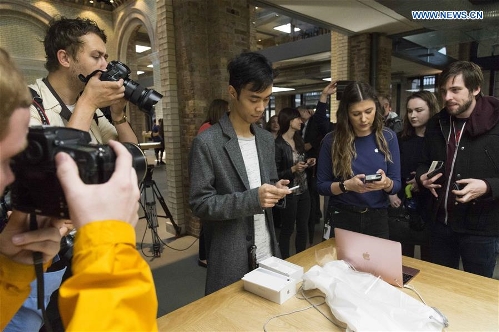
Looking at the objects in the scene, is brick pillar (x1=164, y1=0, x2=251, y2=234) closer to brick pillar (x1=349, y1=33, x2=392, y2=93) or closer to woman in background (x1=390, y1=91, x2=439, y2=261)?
woman in background (x1=390, y1=91, x2=439, y2=261)

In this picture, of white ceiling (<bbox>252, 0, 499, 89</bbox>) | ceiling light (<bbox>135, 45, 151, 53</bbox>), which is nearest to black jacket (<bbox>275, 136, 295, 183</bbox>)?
white ceiling (<bbox>252, 0, 499, 89</bbox>)

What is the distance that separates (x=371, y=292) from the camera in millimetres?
1073

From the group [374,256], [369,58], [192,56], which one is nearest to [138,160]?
[374,256]

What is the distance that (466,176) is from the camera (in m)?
1.72

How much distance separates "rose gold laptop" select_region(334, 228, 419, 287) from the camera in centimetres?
118

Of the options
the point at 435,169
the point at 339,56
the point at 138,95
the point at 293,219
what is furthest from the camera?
the point at 339,56

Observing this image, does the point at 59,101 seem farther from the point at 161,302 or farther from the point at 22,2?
the point at 22,2

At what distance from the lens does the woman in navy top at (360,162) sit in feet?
6.01

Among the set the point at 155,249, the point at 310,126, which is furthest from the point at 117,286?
the point at 310,126

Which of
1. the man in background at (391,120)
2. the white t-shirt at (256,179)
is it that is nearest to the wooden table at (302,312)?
the white t-shirt at (256,179)

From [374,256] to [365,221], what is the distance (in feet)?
2.03

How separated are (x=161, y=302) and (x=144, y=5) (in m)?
6.12

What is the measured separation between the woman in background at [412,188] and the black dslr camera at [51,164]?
2341 millimetres

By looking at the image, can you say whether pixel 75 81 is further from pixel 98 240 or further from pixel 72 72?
pixel 98 240
